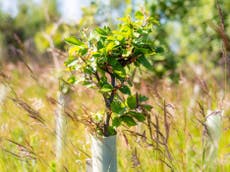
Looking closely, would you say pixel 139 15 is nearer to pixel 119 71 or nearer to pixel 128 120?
pixel 119 71

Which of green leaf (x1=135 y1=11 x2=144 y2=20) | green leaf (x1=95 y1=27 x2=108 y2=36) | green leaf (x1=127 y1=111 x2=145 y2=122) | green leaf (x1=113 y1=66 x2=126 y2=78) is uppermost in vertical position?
green leaf (x1=135 y1=11 x2=144 y2=20)

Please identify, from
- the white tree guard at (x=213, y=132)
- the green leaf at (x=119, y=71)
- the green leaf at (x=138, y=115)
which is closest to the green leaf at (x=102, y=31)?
the green leaf at (x=119, y=71)

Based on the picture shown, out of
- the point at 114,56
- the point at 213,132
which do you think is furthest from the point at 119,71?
the point at 213,132

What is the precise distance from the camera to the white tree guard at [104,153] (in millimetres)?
1167

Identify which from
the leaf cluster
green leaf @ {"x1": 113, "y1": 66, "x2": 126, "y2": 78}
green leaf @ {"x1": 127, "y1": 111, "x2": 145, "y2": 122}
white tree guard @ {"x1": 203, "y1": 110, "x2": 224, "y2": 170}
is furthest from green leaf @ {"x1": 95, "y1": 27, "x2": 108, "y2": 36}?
white tree guard @ {"x1": 203, "y1": 110, "x2": 224, "y2": 170}

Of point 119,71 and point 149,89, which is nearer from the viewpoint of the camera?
point 119,71

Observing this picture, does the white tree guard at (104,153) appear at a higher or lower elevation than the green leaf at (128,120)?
lower

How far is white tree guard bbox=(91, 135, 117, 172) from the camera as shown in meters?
1.17

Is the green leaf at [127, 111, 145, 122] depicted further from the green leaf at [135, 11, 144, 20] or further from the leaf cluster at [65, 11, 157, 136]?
the green leaf at [135, 11, 144, 20]

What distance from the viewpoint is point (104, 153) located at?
1.17m

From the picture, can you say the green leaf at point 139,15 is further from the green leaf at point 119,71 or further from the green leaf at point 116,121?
the green leaf at point 116,121

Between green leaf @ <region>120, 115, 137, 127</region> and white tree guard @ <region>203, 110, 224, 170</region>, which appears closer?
green leaf @ <region>120, 115, 137, 127</region>

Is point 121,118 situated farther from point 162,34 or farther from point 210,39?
point 210,39

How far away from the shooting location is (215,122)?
1.44 m
